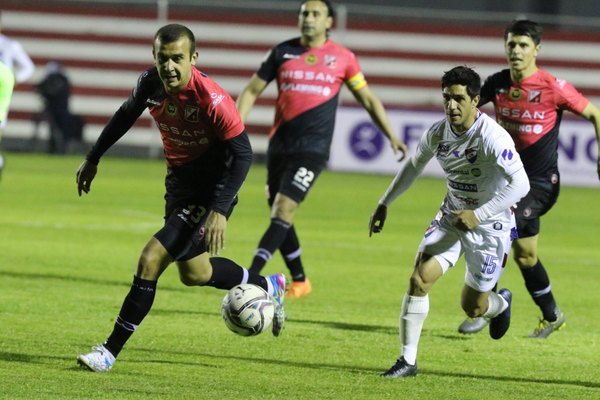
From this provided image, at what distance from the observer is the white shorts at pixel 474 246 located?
8.52m

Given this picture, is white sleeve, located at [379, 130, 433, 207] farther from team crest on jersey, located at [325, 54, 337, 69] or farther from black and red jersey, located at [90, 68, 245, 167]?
team crest on jersey, located at [325, 54, 337, 69]

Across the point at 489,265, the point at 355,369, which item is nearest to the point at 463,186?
the point at 489,265

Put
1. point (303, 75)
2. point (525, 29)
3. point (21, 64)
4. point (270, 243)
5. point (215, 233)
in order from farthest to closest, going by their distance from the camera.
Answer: point (21, 64) < point (303, 75) < point (270, 243) < point (525, 29) < point (215, 233)

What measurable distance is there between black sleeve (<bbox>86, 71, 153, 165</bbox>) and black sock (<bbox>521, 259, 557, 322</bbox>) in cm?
341

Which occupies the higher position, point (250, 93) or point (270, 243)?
point (250, 93)

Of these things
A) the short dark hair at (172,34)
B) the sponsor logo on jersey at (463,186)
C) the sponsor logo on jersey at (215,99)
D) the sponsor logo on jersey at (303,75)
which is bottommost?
the sponsor logo on jersey at (303,75)

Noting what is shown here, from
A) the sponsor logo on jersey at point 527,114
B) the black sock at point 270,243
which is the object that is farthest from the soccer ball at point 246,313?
the sponsor logo on jersey at point 527,114

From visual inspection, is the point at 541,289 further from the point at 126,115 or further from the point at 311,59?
the point at 126,115

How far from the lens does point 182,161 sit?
8609 mm

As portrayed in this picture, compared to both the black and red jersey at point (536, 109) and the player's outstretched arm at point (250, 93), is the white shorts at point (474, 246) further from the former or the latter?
the player's outstretched arm at point (250, 93)

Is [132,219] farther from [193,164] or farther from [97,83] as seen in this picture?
[97,83]

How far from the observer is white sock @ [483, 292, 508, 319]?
9070mm

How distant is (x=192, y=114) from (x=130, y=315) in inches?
48.4

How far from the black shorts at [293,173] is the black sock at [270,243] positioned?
30 centimetres
